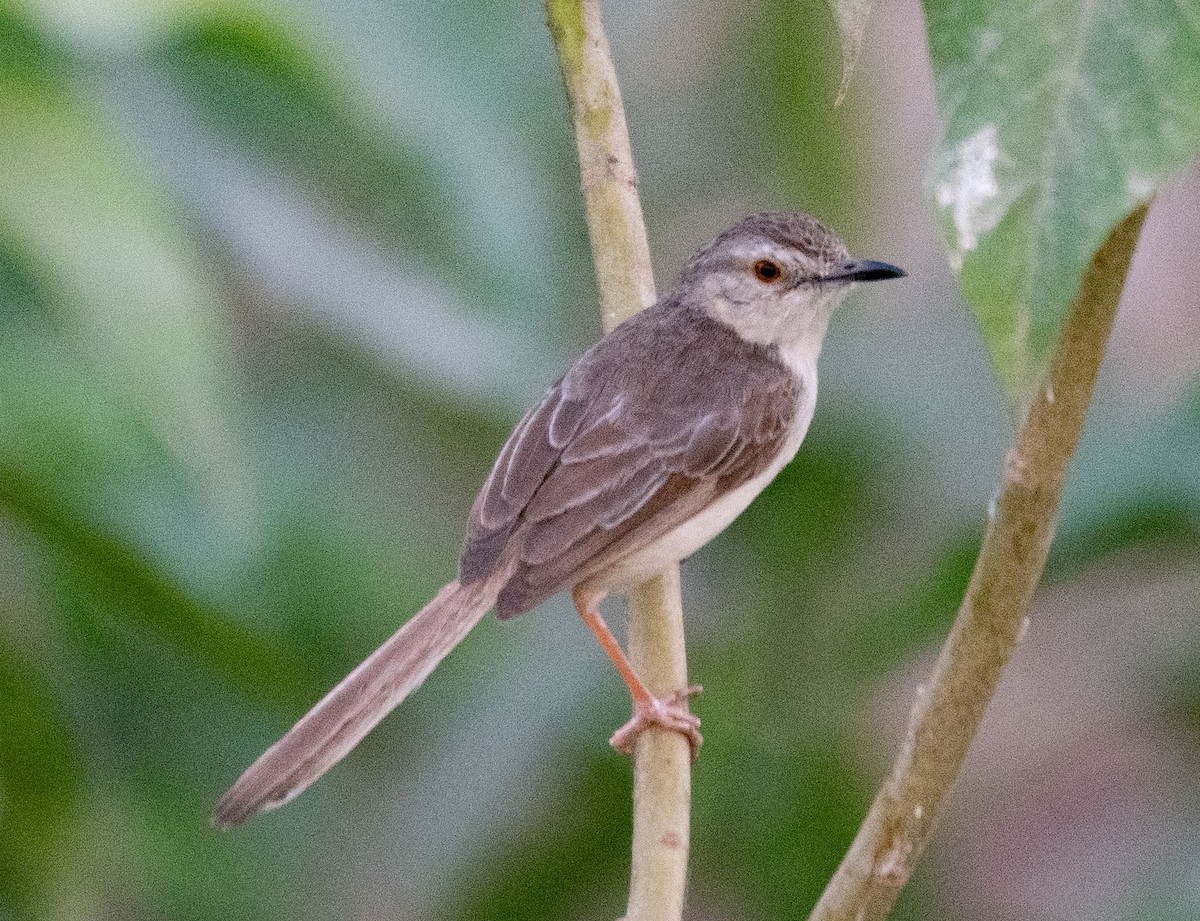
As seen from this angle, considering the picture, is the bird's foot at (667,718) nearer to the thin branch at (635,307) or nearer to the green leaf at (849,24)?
the thin branch at (635,307)

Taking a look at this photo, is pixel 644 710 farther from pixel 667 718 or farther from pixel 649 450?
pixel 649 450

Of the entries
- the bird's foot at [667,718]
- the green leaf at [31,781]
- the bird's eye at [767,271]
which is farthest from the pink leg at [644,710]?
the green leaf at [31,781]

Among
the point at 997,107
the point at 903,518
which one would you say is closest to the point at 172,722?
the point at 903,518

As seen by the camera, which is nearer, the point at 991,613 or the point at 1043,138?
the point at 1043,138

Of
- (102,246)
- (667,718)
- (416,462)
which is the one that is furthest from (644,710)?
(416,462)

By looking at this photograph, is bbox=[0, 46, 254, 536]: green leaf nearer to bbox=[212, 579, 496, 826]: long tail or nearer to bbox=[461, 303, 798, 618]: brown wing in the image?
bbox=[212, 579, 496, 826]: long tail

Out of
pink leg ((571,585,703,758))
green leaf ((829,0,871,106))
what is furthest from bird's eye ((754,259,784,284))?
green leaf ((829,0,871,106))

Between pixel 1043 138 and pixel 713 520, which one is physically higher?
pixel 713 520
